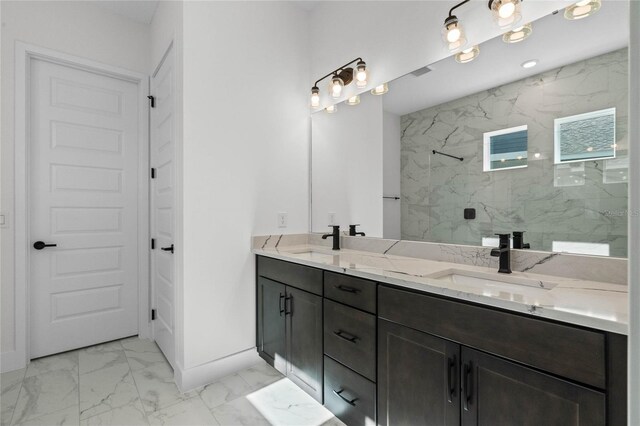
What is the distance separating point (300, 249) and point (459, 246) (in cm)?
114

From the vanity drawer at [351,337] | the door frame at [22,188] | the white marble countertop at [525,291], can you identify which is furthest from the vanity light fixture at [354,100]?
the door frame at [22,188]

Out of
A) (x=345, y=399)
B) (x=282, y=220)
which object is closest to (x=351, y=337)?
(x=345, y=399)

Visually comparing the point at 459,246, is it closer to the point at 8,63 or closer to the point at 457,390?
the point at 457,390

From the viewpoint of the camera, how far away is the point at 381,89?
211 cm

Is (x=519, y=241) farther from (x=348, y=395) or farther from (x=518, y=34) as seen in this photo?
(x=348, y=395)

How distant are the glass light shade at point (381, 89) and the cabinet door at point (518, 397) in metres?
1.65

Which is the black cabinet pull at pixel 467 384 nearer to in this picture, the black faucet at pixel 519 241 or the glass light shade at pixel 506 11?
the black faucet at pixel 519 241

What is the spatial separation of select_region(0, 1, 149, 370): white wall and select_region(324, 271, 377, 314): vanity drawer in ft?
7.74

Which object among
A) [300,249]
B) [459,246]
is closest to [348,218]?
[300,249]

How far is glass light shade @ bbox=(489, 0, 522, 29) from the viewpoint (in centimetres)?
144

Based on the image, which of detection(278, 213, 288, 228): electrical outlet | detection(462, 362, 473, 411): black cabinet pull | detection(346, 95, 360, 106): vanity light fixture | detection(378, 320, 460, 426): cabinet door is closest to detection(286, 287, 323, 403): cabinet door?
detection(378, 320, 460, 426): cabinet door

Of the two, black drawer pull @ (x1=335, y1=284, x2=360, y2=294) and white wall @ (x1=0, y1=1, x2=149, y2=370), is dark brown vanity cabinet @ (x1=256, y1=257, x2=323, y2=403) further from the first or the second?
white wall @ (x1=0, y1=1, x2=149, y2=370)

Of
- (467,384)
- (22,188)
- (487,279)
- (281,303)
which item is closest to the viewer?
(467,384)

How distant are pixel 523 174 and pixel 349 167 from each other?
124 cm
